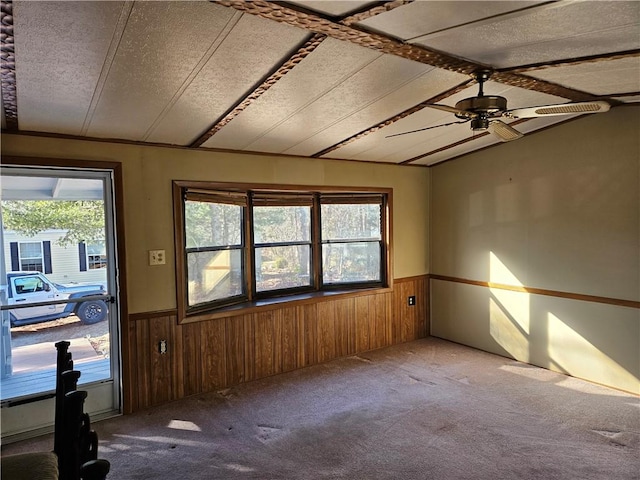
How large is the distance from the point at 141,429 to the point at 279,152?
2.69 meters

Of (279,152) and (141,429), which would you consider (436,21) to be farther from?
(141,429)

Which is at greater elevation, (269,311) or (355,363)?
(269,311)

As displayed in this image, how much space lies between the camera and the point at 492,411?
3.44m

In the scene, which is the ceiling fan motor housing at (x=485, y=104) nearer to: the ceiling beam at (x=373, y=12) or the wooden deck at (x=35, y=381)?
the ceiling beam at (x=373, y=12)

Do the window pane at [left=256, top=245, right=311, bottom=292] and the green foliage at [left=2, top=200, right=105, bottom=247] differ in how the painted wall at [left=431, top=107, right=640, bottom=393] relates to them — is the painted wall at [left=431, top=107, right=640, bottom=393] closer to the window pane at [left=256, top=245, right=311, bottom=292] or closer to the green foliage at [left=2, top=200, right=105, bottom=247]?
the window pane at [left=256, top=245, right=311, bottom=292]

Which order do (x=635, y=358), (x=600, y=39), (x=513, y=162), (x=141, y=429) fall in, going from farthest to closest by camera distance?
1. (x=513, y=162)
2. (x=635, y=358)
3. (x=141, y=429)
4. (x=600, y=39)

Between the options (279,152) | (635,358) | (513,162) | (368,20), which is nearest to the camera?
(368,20)

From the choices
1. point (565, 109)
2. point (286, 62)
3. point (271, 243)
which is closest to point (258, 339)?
point (271, 243)

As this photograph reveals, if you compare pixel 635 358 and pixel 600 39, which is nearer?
pixel 600 39

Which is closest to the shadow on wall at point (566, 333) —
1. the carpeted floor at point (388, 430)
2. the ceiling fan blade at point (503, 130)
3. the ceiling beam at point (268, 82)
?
the carpeted floor at point (388, 430)

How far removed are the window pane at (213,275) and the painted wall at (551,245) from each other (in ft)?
8.89

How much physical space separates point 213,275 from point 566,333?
355cm

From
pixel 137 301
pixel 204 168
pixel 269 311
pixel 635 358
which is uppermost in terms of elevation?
pixel 204 168

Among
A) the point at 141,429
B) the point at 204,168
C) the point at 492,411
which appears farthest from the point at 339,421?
the point at 204,168
